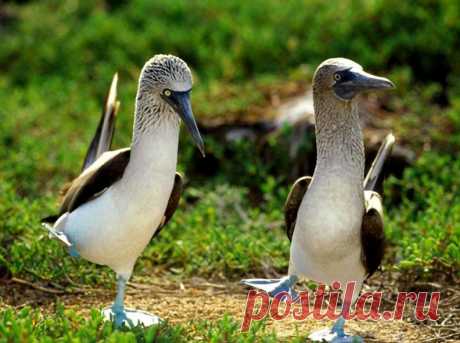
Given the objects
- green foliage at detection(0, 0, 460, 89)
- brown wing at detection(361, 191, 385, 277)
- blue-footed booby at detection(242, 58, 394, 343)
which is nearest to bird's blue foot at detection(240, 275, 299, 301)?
blue-footed booby at detection(242, 58, 394, 343)

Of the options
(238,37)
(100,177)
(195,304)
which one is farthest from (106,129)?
(238,37)

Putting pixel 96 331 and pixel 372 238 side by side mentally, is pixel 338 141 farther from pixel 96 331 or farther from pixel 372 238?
pixel 96 331

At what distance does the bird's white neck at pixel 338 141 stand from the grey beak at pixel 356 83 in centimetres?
7

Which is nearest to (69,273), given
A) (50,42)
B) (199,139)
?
(199,139)

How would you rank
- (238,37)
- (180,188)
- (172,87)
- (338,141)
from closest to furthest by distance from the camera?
(338,141) → (172,87) → (180,188) → (238,37)

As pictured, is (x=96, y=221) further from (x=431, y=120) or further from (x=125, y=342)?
(x=431, y=120)

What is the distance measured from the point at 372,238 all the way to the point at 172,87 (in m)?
1.23

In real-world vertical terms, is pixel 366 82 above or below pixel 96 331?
above

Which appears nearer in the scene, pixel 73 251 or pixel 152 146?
pixel 152 146

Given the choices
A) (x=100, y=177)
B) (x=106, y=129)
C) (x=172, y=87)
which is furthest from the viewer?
(x=106, y=129)

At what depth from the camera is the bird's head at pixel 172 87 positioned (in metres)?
4.45

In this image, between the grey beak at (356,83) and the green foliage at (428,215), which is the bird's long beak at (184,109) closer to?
the grey beak at (356,83)

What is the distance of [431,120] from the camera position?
7.69m

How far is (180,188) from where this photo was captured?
4.72 m
